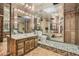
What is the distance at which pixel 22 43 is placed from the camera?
8.10 ft

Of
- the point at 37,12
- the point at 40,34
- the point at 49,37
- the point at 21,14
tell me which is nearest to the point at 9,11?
the point at 21,14

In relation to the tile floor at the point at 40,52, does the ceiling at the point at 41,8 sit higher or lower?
higher

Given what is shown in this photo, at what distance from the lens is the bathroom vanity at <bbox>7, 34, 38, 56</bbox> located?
7.96 ft

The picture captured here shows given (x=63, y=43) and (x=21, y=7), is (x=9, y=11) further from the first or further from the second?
(x=63, y=43)

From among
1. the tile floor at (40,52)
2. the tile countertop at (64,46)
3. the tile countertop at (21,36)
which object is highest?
the tile countertop at (21,36)

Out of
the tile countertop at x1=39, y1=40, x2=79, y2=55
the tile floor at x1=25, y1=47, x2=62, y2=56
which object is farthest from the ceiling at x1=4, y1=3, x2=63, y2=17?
the tile floor at x1=25, y1=47, x2=62, y2=56

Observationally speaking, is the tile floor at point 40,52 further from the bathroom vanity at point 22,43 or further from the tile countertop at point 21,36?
the tile countertop at point 21,36

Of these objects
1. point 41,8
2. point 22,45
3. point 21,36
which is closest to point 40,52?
point 22,45

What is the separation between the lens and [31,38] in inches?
99.9

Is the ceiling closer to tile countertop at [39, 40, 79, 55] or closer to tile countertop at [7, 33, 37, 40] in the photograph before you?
tile countertop at [7, 33, 37, 40]

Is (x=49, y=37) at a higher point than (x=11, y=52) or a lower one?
higher

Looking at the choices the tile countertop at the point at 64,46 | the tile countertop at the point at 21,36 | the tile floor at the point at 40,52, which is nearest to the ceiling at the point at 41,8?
the tile countertop at the point at 21,36

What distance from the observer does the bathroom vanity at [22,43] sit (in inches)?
95.5

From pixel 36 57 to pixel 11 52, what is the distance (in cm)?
48
